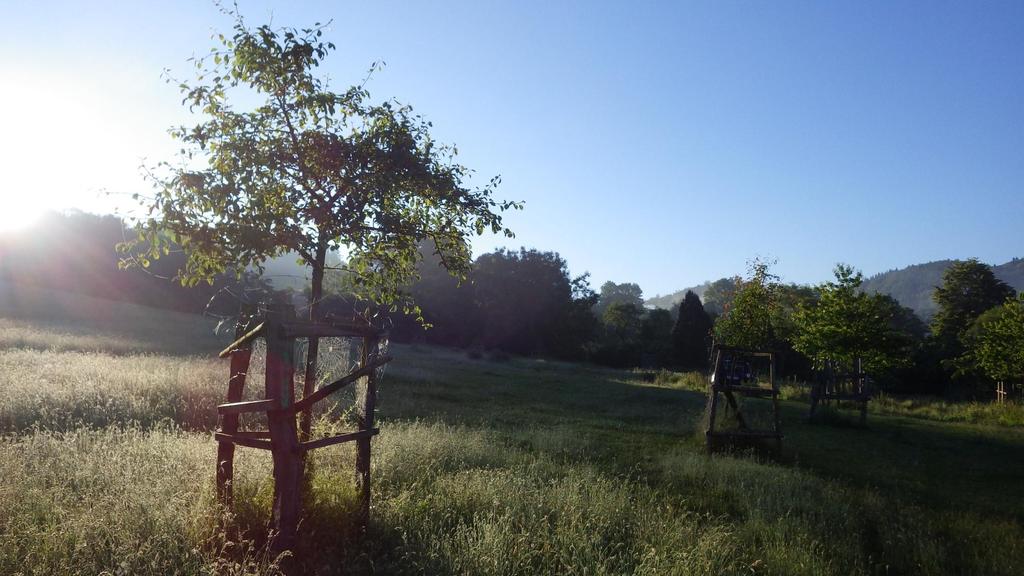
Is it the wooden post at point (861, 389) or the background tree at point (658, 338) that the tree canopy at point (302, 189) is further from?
the background tree at point (658, 338)

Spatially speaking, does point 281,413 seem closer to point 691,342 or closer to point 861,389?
point 861,389

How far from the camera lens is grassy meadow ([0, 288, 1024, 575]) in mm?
5250

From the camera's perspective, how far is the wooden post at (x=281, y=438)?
5.01 meters

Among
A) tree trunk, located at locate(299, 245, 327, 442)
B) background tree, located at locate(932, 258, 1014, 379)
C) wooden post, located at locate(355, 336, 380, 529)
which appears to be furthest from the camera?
background tree, located at locate(932, 258, 1014, 379)

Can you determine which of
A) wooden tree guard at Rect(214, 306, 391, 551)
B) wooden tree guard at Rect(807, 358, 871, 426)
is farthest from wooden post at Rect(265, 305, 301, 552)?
wooden tree guard at Rect(807, 358, 871, 426)

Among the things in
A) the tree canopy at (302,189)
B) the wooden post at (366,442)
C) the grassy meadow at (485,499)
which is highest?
the tree canopy at (302,189)

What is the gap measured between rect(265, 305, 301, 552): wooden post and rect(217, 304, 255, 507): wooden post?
70 centimetres

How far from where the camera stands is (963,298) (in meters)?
58.8

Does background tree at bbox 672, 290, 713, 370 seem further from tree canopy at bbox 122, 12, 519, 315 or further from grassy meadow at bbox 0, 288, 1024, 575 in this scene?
tree canopy at bbox 122, 12, 519, 315

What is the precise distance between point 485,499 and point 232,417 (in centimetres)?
268

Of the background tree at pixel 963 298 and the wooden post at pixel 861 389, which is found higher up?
the background tree at pixel 963 298

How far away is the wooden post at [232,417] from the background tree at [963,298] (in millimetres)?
61043

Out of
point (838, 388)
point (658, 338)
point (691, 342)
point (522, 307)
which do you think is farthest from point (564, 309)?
point (838, 388)

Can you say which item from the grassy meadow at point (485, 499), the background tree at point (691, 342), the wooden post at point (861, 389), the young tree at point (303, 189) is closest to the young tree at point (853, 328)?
the wooden post at point (861, 389)
